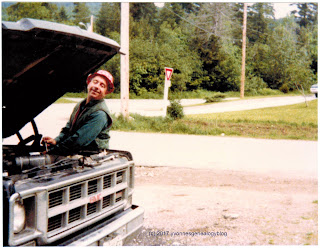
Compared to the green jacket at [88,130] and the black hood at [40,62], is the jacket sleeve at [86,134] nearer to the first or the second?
the green jacket at [88,130]

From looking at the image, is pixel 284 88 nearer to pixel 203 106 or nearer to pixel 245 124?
pixel 245 124

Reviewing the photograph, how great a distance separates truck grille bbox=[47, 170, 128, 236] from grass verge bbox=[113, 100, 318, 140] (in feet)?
31.6

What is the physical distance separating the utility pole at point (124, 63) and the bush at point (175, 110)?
66.2 inches

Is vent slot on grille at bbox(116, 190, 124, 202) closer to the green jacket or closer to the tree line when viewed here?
the green jacket

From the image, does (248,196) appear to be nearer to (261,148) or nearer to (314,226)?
(314,226)

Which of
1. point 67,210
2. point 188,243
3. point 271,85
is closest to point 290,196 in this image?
point 188,243

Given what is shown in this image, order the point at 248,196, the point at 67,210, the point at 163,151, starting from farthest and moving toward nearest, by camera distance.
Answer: the point at 163,151, the point at 248,196, the point at 67,210

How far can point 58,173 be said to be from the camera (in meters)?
2.59

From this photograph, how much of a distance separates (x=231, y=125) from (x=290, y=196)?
7219 mm

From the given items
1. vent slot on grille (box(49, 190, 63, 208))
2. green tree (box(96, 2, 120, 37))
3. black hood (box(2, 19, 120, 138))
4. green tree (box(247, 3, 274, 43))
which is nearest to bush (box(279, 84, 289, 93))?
green tree (box(247, 3, 274, 43))

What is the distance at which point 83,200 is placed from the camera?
2.60m

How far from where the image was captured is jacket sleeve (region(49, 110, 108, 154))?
10.6ft

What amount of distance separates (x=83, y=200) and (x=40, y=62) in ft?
3.73

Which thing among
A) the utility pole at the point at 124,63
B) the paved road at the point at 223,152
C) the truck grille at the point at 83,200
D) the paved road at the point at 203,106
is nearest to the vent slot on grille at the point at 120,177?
the truck grille at the point at 83,200
